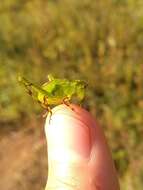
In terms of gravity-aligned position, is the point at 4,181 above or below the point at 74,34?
below

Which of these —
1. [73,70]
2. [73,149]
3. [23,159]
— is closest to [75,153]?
[73,149]

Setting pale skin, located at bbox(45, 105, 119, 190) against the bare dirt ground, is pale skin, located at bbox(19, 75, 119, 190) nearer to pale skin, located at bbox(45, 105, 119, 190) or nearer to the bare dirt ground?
pale skin, located at bbox(45, 105, 119, 190)

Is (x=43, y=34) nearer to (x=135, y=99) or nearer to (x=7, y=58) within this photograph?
(x=7, y=58)

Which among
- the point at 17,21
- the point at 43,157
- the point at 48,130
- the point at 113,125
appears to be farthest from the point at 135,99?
the point at 48,130

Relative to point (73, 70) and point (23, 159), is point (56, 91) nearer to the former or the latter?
point (23, 159)

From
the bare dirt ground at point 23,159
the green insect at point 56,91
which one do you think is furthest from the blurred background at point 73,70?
the green insect at point 56,91

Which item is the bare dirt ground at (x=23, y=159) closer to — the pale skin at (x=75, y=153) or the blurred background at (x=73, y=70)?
the blurred background at (x=73, y=70)
